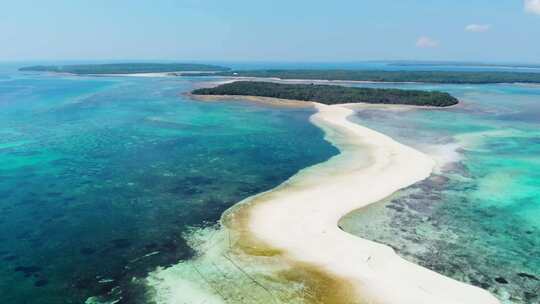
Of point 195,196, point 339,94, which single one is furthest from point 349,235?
point 339,94

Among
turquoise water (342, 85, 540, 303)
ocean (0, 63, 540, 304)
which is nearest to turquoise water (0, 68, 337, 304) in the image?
ocean (0, 63, 540, 304)

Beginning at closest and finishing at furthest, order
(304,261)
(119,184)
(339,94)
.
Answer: (304,261) → (119,184) → (339,94)

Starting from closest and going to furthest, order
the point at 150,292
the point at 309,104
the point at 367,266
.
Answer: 1. the point at 150,292
2. the point at 367,266
3. the point at 309,104

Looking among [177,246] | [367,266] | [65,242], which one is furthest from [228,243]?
[65,242]

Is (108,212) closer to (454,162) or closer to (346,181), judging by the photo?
(346,181)

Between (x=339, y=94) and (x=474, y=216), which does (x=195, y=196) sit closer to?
(x=474, y=216)

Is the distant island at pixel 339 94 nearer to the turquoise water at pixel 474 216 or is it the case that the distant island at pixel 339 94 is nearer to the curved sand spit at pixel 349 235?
the turquoise water at pixel 474 216
